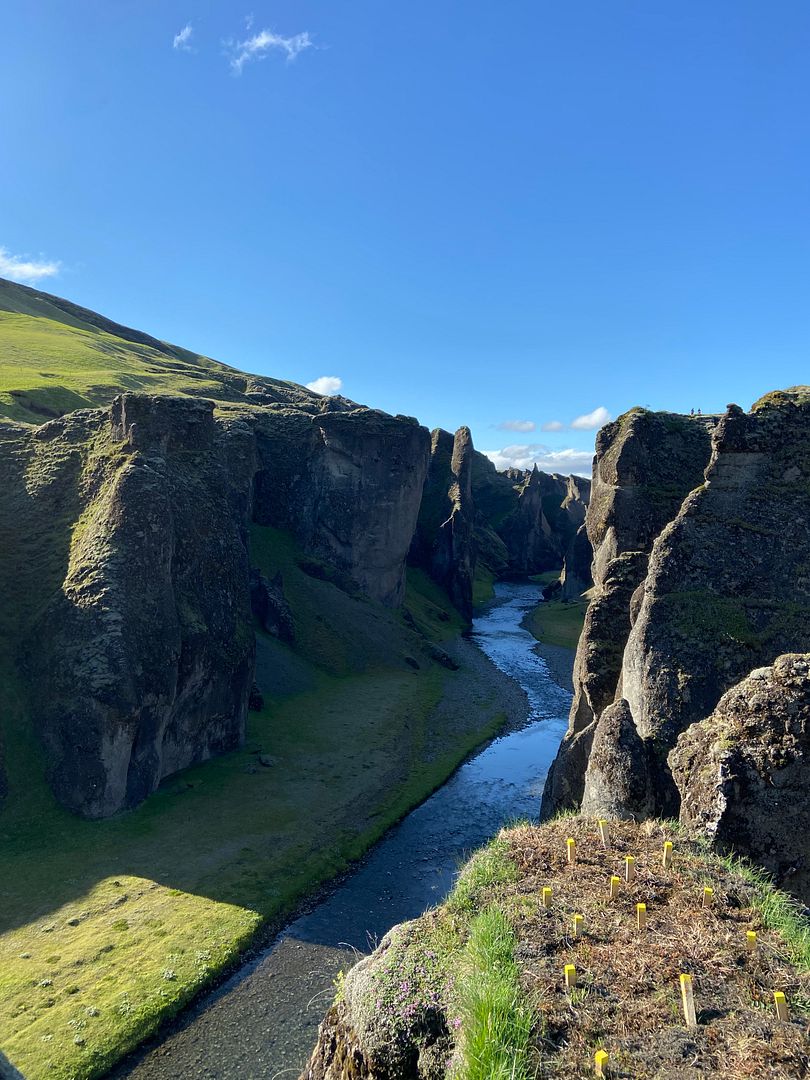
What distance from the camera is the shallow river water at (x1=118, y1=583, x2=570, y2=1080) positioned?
24.7 metres

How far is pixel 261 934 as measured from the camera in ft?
105

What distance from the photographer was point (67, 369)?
120m

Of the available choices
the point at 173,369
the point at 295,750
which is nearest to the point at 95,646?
the point at 295,750

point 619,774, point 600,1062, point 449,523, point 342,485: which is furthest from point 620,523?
point 449,523

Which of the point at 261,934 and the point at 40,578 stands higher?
the point at 40,578

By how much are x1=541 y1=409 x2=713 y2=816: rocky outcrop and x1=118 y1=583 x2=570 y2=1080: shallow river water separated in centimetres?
943

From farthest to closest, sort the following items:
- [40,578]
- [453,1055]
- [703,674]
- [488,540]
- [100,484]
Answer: [488,540] < [100,484] < [40,578] < [703,674] < [453,1055]

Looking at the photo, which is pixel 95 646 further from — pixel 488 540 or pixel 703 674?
pixel 488 540

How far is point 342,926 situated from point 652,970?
86.2 ft

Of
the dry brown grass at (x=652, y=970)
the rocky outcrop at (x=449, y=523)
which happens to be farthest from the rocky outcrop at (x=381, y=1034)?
the rocky outcrop at (x=449, y=523)

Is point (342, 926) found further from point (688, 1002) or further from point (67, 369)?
point (67, 369)

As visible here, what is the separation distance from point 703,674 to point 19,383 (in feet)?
333

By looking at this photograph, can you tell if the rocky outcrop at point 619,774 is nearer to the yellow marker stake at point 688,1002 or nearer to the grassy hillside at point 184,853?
the yellow marker stake at point 688,1002

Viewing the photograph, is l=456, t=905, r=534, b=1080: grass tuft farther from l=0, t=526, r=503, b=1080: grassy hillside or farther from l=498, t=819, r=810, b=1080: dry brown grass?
l=0, t=526, r=503, b=1080: grassy hillside
